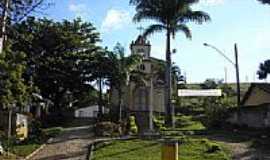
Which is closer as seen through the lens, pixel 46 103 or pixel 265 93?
pixel 265 93

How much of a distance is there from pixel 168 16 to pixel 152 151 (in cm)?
1885

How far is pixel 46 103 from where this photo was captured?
5544cm

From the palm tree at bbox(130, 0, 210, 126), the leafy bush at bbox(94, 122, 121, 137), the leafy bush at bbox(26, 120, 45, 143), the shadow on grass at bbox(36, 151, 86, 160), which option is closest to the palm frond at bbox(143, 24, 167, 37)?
the palm tree at bbox(130, 0, 210, 126)

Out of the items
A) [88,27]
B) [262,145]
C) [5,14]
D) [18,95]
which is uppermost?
[88,27]

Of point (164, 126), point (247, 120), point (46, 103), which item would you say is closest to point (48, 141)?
point (164, 126)

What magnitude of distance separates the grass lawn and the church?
1397cm

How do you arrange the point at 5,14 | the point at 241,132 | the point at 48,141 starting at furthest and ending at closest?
the point at 241,132, the point at 48,141, the point at 5,14

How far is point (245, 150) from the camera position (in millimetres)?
27500

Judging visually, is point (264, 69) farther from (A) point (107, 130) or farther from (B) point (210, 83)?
(B) point (210, 83)

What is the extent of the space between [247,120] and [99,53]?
627 inches

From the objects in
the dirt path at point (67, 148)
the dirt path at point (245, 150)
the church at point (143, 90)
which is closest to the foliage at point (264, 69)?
the dirt path at point (245, 150)

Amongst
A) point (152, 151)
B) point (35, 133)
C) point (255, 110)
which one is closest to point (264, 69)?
point (255, 110)

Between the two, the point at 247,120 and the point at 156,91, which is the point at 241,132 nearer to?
the point at 247,120

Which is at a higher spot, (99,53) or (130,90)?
(99,53)
